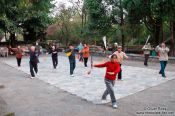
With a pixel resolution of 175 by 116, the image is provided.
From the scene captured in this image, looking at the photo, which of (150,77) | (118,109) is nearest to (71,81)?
(150,77)

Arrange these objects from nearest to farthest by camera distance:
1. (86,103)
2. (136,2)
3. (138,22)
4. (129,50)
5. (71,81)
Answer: (86,103)
(71,81)
(136,2)
(138,22)
(129,50)

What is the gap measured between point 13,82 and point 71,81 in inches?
104

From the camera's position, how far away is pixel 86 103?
962 cm

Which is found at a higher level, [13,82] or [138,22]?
[138,22]

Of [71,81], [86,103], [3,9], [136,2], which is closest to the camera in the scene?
[3,9]

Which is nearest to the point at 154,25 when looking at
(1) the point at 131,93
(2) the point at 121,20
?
(2) the point at 121,20

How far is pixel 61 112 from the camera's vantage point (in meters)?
8.59

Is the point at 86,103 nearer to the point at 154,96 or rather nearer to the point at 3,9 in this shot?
the point at 154,96

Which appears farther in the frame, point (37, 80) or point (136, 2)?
point (136, 2)

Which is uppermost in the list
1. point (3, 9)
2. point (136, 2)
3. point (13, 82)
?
point (136, 2)

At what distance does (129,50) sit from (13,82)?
2283 cm

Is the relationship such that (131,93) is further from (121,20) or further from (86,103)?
(121,20)

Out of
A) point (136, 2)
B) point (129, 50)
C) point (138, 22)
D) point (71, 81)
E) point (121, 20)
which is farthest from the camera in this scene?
point (129, 50)

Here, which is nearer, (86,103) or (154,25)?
(86,103)
